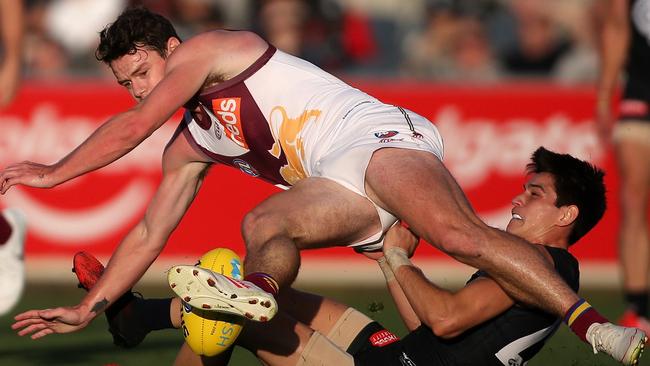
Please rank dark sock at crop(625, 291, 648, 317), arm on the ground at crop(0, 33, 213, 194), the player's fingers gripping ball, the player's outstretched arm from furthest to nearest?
dark sock at crop(625, 291, 648, 317), the player's outstretched arm, arm on the ground at crop(0, 33, 213, 194), the player's fingers gripping ball

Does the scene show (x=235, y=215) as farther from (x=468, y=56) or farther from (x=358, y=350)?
(x=358, y=350)

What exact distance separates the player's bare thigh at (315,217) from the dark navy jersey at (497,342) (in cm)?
59

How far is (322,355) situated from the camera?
5277 millimetres

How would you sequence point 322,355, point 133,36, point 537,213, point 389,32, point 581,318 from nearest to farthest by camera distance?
point 581,318 < point 322,355 < point 537,213 < point 133,36 < point 389,32

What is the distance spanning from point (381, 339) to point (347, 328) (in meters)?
0.24

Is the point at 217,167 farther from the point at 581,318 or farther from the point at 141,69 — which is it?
A: the point at 581,318

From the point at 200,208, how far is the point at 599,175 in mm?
6323

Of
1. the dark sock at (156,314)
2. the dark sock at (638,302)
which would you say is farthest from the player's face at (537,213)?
the dark sock at (638,302)

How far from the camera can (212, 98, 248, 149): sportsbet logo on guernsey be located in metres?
5.89

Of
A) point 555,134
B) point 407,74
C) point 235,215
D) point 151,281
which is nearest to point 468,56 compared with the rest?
point 407,74

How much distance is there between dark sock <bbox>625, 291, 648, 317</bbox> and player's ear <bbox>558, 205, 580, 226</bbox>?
3.42 metres

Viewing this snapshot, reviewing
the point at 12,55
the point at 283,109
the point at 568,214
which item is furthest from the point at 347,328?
the point at 12,55

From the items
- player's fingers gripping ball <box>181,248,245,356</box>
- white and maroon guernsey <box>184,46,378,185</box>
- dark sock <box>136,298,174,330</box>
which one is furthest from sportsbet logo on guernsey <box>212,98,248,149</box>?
player's fingers gripping ball <box>181,248,245,356</box>

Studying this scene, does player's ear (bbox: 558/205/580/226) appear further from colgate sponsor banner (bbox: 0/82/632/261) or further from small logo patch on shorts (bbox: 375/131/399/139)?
colgate sponsor banner (bbox: 0/82/632/261)
